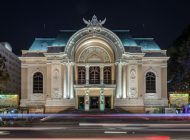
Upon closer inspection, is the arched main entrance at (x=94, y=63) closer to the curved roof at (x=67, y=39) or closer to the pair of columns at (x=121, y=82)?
the pair of columns at (x=121, y=82)

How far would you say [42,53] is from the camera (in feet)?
299

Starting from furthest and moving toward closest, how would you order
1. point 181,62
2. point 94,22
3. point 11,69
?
point 11,69, point 94,22, point 181,62

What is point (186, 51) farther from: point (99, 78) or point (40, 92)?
point (40, 92)

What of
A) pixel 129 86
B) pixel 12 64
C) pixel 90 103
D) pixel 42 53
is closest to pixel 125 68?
pixel 129 86

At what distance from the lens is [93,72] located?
298 feet

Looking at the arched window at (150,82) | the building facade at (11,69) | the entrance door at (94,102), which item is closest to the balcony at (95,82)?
the entrance door at (94,102)

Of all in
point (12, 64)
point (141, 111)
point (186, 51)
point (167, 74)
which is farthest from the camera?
point (12, 64)

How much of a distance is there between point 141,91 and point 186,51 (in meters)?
20.5

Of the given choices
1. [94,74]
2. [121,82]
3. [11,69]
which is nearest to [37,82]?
[94,74]

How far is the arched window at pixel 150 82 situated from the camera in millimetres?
91688

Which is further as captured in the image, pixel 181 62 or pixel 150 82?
pixel 150 82

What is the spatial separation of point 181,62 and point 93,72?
2388 centimetres

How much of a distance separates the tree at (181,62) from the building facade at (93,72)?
4614 millimetres

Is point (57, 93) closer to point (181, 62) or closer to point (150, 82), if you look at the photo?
point (150, 82)
